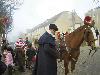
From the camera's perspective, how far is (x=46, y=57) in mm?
10086

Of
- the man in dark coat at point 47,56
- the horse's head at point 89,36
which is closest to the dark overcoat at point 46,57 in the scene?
the man in dark coat at point 47,56

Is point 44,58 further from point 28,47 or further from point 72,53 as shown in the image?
point 28,47

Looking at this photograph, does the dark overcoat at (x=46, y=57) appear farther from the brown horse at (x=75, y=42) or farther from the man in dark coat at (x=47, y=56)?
the brown horse at (x=75, y=42)

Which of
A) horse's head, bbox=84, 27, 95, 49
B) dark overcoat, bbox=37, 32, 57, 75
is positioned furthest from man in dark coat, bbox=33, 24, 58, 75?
horse's head, bbox=84, 27, 95, 49

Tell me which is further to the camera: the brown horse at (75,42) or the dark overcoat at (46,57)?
the brown horse at (75,42)

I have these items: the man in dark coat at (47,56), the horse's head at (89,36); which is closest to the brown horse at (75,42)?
the horse's head at (89,36)

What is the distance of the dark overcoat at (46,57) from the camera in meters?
9.99

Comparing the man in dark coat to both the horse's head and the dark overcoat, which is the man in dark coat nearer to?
the dark overcoat

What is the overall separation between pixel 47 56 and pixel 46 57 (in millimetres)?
45

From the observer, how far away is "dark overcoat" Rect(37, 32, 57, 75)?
32.8ft

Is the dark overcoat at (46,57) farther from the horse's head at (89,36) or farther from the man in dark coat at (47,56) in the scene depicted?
the horse's head at (89,36)

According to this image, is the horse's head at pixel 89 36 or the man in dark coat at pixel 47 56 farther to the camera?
the horse's head at pixel 89 36

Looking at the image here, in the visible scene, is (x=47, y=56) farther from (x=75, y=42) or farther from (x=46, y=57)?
(x=75, y=42)

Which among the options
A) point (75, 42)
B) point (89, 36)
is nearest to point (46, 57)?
point (89, 36)
